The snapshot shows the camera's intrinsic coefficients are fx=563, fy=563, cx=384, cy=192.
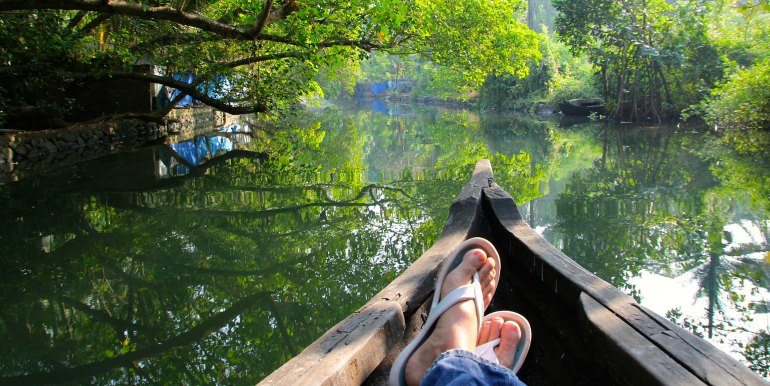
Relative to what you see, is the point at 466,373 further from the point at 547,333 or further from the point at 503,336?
the point at 547,333

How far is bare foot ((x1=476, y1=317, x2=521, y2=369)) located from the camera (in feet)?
5.41

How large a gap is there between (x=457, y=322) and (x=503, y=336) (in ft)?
0.62

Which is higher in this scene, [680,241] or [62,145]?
[62,145]

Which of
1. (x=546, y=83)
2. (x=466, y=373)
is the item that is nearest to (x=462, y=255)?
(x=466, y=373)

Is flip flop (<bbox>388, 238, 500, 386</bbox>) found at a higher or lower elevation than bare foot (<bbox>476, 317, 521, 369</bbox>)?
higher

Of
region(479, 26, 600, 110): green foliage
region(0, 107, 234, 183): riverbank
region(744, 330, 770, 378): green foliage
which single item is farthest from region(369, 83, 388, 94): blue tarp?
region(744, 330, 770, 378): green foliage

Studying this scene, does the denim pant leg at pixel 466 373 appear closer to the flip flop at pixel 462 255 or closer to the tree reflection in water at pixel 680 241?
the flip flop at pixel 462 255

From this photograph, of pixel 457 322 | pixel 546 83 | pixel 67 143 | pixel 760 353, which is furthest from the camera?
pixel 546 83

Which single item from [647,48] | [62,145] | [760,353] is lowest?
[760,353]

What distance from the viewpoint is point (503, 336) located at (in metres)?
1.69

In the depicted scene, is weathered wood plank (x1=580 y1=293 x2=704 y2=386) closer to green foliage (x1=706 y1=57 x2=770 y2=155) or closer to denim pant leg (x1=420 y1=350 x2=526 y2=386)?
denim pant leg (x1=420 y1=350 x2=526 y2=386)

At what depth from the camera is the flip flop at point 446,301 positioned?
4.67 ft

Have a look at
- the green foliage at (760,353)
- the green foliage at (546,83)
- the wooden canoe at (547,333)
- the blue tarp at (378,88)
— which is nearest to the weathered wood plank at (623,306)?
the wooden canoe at (547,333)

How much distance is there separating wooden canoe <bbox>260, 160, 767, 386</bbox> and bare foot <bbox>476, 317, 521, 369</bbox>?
21cm
